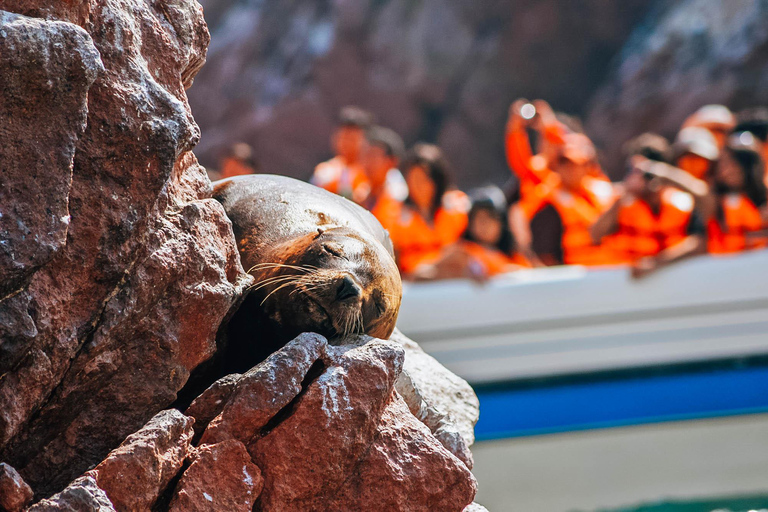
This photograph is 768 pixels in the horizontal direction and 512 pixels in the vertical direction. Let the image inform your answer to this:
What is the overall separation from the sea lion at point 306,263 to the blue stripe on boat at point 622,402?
3.28m

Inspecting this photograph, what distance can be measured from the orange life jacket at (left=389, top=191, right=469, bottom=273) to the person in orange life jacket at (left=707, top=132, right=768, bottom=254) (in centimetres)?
177

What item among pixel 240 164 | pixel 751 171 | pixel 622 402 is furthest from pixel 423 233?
pixel 751 171

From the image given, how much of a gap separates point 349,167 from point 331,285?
5.24 metres

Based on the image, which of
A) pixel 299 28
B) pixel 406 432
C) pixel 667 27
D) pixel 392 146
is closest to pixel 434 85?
pixel 299 28

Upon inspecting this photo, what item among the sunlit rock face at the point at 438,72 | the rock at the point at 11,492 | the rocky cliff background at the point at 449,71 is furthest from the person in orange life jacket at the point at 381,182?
the sunlit rock face at the point at 438,72

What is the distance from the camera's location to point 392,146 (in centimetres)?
677

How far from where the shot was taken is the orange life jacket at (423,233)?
600 centimetres

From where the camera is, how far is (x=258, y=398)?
160cm

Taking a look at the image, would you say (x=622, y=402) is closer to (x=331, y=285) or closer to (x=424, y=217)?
(x=424, y=217)

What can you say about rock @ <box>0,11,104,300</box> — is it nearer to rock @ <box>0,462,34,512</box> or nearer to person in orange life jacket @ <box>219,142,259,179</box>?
rock @ <box>0,462,34,512</box>

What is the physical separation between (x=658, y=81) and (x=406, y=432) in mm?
10936

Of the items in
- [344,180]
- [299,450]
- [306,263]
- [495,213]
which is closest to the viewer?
[299,450]

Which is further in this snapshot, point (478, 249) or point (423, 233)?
point (423, 233)

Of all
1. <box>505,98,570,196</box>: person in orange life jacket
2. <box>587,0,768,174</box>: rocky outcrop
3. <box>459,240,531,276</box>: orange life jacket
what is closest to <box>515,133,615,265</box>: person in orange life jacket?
<box>505,98,570,196</box>: person in orange life jacket
